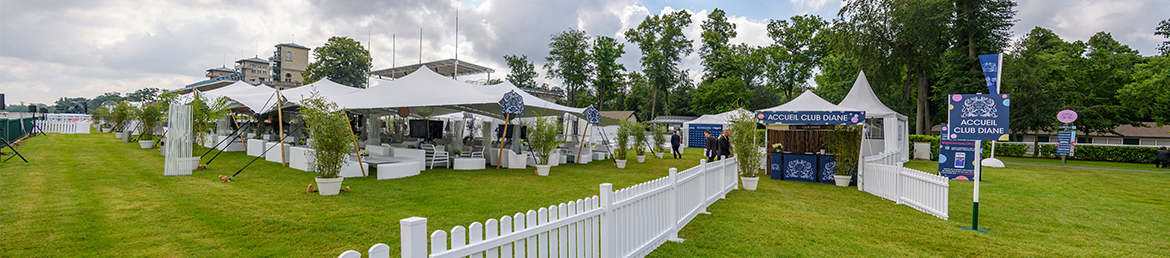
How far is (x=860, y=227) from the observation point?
522 cm

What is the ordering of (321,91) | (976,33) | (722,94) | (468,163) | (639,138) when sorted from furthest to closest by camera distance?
1. (722,94)
2. (976,33)
3. (639,138)
4. (321,91)
5. (468,163)

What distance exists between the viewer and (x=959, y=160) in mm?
9328

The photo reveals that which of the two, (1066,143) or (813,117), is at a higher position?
(813,117)

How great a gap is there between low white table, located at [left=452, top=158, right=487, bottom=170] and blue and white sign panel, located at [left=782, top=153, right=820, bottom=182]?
253 inches

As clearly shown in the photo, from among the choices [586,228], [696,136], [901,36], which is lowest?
[586,228]

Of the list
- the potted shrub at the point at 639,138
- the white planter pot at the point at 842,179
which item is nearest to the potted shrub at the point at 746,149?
the white planter pot at the point at 842,179

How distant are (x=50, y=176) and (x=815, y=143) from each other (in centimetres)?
1318


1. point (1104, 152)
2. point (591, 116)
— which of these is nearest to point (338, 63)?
point (591, 116)

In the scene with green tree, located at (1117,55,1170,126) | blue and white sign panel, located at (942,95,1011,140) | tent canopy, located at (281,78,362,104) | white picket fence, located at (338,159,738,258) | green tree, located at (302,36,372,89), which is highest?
green tree, located at (302,36,372,89)

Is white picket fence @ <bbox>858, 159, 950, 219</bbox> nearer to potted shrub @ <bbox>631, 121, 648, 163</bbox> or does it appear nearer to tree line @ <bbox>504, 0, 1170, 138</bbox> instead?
tree line @ <bbox>504, 0, 1170, 138</bbox>

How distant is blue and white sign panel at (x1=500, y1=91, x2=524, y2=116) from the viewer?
9.58 m

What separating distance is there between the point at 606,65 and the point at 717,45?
9.72 meters

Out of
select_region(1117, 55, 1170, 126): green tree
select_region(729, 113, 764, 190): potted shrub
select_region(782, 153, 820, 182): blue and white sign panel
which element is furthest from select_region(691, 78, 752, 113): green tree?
select_region(729, 113, 764, 190): potted shrub

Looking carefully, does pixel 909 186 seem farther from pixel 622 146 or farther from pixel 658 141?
pixel 658 141
